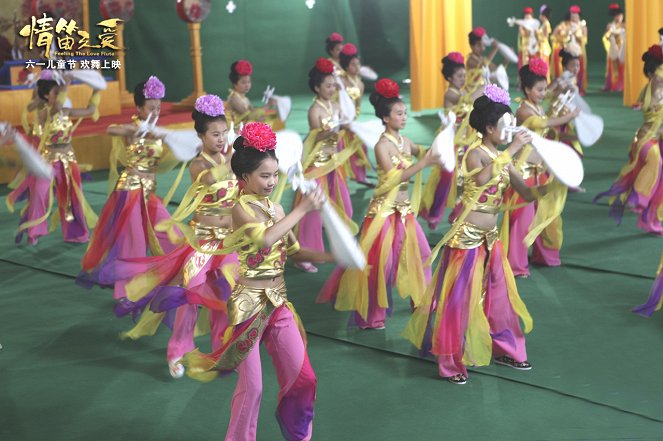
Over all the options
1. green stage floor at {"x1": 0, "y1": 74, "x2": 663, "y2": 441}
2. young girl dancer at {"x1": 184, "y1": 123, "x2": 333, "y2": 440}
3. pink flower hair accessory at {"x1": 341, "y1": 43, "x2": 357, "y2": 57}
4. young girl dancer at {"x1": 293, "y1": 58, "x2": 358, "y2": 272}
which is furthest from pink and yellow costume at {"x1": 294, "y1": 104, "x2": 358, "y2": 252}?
pink flower hair accessory at {"x1": 341, "y1": 43, "x2": 357, "y2": 57}

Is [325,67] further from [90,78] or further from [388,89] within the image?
[90,78]

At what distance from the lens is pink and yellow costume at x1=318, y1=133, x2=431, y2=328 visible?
16.1ft

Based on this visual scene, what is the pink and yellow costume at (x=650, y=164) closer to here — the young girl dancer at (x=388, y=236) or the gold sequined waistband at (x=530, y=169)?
the gold sequined waistband at (x=530, y=169)

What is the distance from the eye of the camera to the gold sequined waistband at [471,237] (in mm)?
4301

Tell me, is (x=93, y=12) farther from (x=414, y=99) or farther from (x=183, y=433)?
(x=183, y=433)

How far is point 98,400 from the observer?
4.18 meters

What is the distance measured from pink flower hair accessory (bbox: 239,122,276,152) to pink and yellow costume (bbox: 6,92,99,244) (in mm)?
3752

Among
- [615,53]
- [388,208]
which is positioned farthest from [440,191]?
[615,53]

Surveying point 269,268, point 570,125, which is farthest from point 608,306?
point 570,125

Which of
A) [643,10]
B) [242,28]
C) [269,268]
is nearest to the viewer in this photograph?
[269,268]

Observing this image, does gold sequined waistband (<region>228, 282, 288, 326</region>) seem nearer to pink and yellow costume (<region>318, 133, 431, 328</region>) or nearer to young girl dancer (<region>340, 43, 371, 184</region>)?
pink and yellow costume (<region>318, 133, 431, 328</region>)

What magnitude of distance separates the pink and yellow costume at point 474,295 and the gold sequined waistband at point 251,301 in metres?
1.09

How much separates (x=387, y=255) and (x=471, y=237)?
73 centimetres

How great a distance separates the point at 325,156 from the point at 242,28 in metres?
9.58
